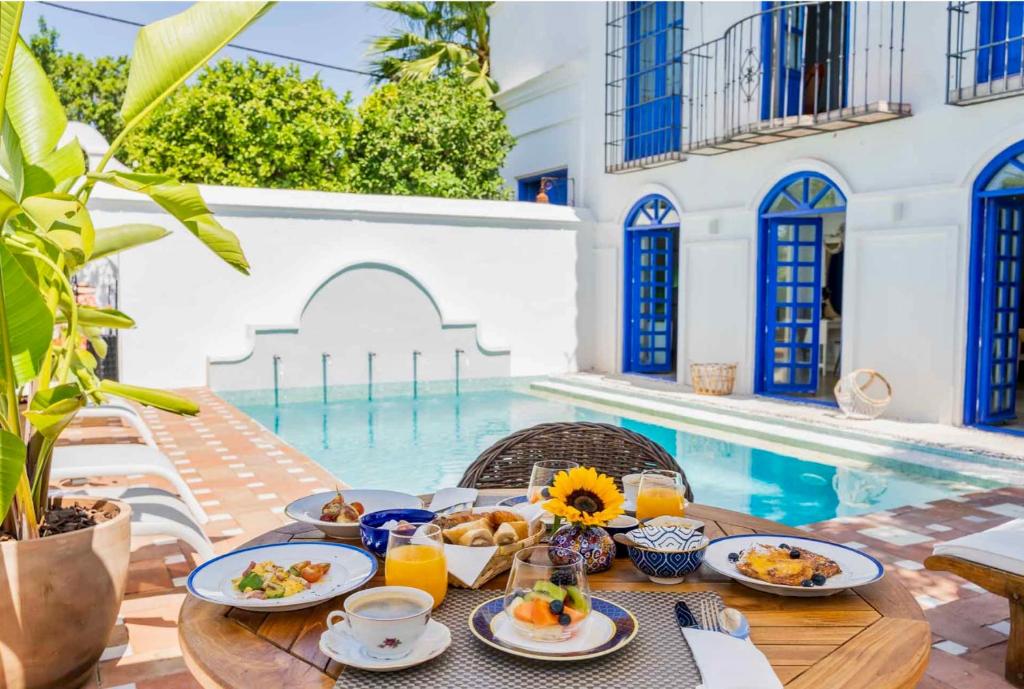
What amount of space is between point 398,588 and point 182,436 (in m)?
6.82

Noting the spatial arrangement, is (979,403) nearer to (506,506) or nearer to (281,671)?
(506,506)

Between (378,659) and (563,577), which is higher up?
(563,577)

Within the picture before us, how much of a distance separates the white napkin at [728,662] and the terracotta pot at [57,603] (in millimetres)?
1917

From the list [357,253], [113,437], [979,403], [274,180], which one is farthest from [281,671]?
[274,180]

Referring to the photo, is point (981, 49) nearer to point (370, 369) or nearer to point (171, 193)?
point (171, 193)

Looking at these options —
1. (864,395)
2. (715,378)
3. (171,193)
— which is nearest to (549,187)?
(715,378)

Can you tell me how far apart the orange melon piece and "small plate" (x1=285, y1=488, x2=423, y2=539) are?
74 cm

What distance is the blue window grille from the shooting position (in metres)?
9.76

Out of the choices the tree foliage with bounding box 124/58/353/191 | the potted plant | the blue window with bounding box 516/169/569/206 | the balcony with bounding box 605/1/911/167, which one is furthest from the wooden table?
the tree foliage with bounding box 124/58/353/191

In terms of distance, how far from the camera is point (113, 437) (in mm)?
6715

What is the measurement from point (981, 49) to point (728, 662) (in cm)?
815

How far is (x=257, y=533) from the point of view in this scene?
4633 mm

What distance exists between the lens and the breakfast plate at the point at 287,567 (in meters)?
1.64

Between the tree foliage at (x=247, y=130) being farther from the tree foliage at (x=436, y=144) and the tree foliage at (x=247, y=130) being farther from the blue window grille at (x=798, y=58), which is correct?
the blue window grille at (x=798, y=58)
